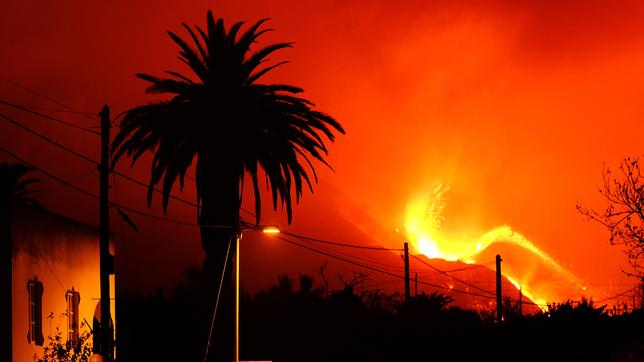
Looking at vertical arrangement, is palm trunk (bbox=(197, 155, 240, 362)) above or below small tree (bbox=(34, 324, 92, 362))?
above

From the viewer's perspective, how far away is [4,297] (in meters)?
25.2

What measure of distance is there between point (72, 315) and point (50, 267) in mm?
3483

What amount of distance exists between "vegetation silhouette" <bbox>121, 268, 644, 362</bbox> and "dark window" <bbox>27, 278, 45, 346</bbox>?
39.1ft

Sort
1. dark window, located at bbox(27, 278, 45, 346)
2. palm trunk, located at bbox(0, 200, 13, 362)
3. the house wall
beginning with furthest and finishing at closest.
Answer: dark window, located at bbox(27, 278, 45, 346)
the house wall
palm trunk, located at bbox(0, 200, 13, 362)

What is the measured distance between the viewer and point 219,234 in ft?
127

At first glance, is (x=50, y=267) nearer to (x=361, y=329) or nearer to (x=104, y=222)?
(x=104, y=222)

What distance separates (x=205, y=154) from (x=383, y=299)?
29.4m

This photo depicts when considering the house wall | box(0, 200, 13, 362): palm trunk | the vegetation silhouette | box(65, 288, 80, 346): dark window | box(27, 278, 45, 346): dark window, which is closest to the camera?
box(0, 200, 13, 362): palm trunk

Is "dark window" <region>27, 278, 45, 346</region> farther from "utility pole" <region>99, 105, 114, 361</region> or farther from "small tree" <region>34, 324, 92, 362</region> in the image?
"utility pole" <region>99, 105, 114, 361</region>

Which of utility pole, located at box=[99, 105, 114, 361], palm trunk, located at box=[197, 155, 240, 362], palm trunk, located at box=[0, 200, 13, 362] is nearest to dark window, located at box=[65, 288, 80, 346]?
utility pole, located at box=[99, 105, 114, 361]

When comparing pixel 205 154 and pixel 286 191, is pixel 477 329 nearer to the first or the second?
pixel 286 191

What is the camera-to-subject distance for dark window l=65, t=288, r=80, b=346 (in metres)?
31.7

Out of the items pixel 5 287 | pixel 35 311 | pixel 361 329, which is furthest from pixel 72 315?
pixel 361 329

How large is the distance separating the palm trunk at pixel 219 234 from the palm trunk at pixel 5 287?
13591 mm
